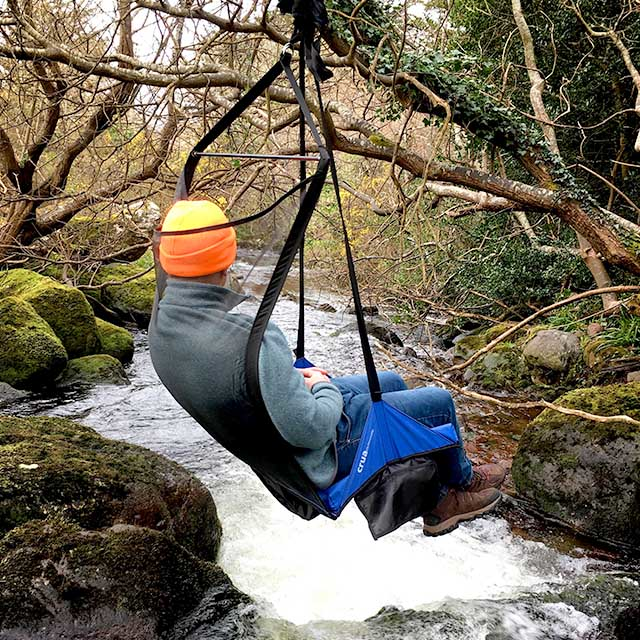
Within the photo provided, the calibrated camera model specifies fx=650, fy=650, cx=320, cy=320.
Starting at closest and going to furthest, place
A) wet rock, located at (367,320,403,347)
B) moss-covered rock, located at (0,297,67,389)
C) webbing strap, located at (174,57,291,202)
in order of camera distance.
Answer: webbing strap, located at (174,57,291,202) → moss-covered rock, located at (0,297,67,389) → wet rock, located at (367,320,403,347)

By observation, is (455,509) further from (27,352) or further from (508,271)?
(508,271)

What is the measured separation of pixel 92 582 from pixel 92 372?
250 inches

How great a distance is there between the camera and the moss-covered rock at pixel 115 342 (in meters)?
10.5

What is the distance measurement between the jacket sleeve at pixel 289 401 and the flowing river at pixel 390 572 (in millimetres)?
1859

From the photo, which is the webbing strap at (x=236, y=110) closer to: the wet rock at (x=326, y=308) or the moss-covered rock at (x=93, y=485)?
the moss-covered rock at (x=93, y=485)

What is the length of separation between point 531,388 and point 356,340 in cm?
444

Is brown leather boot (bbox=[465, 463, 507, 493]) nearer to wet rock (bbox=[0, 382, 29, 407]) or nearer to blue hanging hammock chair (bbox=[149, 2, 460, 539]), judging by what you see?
blue hanging hammock chair (bbox=[149, 2, 460, 539])

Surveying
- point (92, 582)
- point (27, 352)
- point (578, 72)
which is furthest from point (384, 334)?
point (92, 582)

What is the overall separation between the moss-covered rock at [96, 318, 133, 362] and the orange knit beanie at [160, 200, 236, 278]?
346 inches

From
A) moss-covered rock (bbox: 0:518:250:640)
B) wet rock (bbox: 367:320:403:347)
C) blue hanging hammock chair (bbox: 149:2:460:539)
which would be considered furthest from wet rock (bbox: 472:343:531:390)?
blue hanging hammock chair (bbox: 149:2:460:539)

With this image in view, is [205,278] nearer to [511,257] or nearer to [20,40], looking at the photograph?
[20,40]

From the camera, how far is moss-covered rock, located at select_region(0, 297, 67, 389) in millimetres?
8438

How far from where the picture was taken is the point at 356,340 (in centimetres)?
1241

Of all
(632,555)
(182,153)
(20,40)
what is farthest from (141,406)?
(632,555)
